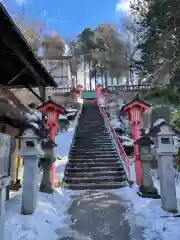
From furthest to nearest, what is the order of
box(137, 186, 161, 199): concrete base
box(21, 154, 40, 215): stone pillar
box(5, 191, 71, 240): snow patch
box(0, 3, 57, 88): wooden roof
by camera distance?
box(137, 186, 161, 199): concrete base < box(21, 154, 40, 215): stone pillar < box(5, 191, 71, 240): snow patch < box(0, 3, 57, 88): wooden roof

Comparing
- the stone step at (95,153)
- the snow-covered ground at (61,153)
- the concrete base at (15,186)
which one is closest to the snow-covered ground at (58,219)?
the concrete base at (15,186)

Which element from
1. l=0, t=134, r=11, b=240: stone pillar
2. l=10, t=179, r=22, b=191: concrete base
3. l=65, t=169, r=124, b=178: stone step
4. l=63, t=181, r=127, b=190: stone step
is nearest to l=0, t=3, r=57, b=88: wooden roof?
l=0, t=134, r=11, b=240: stone pillar

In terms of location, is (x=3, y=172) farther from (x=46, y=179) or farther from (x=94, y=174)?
(x=94, y=174)

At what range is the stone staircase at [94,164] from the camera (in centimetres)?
900

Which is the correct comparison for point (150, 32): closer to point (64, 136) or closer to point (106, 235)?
point (64, 136)

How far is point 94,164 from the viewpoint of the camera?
1017 centimetres

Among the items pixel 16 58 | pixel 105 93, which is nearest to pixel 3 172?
pixel 16 58

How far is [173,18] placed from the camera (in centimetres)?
876

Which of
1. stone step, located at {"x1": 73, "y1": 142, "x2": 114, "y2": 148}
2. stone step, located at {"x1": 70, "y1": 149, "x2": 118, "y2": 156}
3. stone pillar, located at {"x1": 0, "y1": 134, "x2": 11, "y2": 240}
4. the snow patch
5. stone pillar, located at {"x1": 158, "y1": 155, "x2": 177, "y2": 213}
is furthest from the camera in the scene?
stone step, located at {"x1": 73, "y1": 142, "x2": 114, "y2": 148}

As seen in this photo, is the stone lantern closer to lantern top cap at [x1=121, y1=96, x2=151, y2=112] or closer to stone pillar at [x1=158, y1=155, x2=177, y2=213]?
stone pillar at [x1=158, y1=155, x2=177, y2=213]

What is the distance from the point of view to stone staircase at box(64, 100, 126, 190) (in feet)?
29.5

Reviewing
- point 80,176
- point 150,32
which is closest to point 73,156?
point 80,176

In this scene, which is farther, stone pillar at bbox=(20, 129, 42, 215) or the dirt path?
stone pillar at bbox=(20, 129, 42, 215)

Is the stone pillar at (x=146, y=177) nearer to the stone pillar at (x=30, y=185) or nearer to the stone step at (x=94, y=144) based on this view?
the stone pillar at (x=30, y=185)
